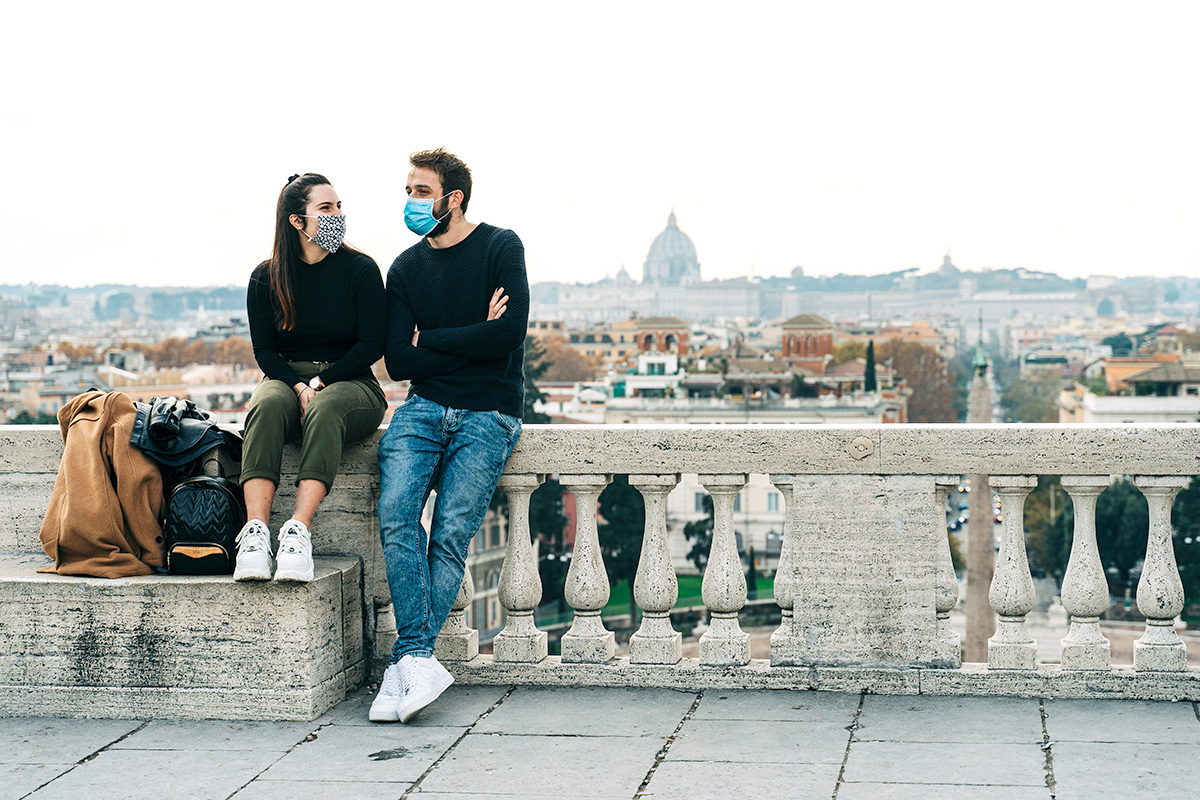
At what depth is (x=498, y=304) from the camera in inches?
164

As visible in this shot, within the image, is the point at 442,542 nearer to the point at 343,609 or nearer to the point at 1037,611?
the point at 343,609

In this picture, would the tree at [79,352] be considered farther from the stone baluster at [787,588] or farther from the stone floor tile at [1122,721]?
the stone floor tile at [1122,721]

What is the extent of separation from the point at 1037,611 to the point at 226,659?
1963 inches

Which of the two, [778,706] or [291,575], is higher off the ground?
[291,575]

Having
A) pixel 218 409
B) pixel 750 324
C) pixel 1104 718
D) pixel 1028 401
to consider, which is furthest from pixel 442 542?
pixel 750 324

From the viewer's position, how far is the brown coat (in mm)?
4047

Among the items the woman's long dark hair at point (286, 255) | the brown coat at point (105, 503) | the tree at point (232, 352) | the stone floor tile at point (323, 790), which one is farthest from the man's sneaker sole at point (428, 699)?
the tree at point (232, 352)

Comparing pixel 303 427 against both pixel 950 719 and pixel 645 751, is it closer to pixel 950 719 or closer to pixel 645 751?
pixel 645 751

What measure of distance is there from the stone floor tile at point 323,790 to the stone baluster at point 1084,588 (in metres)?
2.01

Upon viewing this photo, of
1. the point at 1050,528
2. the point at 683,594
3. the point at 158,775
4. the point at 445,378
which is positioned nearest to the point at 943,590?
the point at 445,378

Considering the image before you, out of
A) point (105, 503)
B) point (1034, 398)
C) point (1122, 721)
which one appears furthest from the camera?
point (1034, 398)

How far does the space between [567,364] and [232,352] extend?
30864 mm

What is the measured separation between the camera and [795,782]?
326cm

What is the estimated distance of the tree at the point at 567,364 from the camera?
12512 cm
